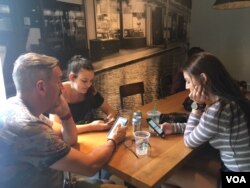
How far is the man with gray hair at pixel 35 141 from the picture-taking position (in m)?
0.96

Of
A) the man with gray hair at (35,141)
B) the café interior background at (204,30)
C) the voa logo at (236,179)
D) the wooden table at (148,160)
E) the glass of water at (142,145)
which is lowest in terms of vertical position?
the voa logo at (236,179)

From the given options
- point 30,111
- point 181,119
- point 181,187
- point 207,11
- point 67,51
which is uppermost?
point 207,11

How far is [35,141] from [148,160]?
0.55m

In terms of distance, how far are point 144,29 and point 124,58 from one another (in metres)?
0.53

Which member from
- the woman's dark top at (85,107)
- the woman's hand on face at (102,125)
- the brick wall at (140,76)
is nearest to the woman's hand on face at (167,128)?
the woman's hand on face at (102,125)

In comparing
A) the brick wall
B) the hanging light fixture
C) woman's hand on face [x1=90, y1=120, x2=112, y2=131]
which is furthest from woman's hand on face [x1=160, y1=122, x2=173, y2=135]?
the hanging light fixture

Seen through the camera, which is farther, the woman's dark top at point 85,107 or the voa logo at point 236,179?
the woman's dark top at point 85,107

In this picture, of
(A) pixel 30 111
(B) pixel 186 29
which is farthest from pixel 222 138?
(B) pixel 186 29

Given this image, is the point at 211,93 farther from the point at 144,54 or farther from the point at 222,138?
the point at 144,54

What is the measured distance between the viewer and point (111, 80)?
8.46ft

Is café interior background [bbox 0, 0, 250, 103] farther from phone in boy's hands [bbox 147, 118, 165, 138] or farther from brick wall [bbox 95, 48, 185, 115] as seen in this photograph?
phone in boy's hands [bbox 147, 118, 165, 138]

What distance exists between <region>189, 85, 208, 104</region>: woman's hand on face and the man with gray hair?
56cm

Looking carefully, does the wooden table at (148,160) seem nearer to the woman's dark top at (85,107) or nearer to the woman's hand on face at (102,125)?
the woman's hand on face at (102,125)

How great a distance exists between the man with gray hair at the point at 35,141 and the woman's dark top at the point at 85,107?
73 centimetres
